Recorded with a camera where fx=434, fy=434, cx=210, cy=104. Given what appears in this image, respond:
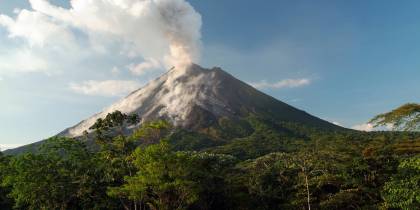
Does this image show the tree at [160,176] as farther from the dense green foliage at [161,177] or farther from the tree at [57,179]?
the tree at [57,179]

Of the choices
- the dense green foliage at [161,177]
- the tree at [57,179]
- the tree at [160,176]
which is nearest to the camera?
the tree at [160,176]

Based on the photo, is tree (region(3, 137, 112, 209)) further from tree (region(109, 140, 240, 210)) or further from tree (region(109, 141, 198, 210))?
tree (region(109, 141, 198, 210))

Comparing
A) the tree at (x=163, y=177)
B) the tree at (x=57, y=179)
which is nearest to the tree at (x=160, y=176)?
the tree at (x=163, y=177)

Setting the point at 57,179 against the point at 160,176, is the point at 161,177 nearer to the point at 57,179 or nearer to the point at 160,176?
the point at 160,176

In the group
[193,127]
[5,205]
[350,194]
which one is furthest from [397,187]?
[193,127]


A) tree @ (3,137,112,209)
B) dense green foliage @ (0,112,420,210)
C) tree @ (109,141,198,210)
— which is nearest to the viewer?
tree @ (109,141,198,210)

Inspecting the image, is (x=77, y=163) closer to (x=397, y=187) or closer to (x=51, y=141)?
(x=51, y=141)

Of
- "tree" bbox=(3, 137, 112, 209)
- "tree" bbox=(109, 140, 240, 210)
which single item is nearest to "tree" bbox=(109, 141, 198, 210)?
"tree" bbox=(109, 140, 240, 210)

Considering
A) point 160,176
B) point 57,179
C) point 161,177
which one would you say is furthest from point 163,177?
point 57,179
